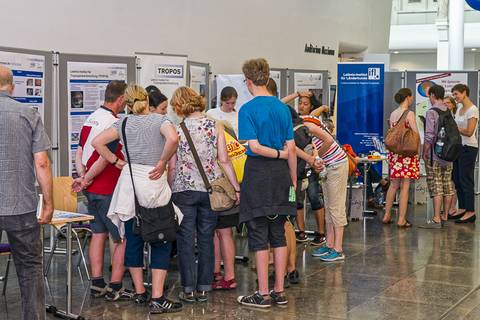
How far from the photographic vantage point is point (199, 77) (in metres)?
9.81

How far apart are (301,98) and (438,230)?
2.92 metres

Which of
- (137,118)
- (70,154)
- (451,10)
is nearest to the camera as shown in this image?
(137,118)

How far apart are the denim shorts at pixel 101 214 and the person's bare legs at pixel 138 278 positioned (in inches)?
11.8

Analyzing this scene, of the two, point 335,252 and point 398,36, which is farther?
point 398,36

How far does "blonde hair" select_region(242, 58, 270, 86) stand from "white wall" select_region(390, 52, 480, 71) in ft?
80.1

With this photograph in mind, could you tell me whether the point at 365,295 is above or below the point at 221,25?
below

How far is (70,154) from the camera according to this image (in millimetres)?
8094

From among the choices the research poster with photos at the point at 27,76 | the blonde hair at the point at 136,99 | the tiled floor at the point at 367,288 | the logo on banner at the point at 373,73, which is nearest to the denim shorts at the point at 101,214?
the tiled floor at the point at 367,288

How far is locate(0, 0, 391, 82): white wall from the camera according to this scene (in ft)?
26.4

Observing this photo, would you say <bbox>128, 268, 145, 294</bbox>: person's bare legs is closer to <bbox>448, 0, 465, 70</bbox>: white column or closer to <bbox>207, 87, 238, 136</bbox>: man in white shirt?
<bbox>207, 87, 238, 136</bbox>: man in white shirt

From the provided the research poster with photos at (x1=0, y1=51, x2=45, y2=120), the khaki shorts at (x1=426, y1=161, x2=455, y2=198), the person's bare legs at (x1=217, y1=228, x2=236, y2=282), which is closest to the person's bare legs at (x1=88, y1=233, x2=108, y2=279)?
the person's bare legs at (x1=217, y1=228, x2=236, y2=282)

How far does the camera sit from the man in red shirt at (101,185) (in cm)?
578

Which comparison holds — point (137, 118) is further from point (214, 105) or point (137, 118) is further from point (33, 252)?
point (214, 105)

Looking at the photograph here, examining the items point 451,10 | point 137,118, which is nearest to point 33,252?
point 137,118
